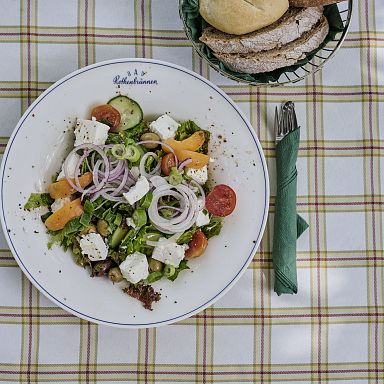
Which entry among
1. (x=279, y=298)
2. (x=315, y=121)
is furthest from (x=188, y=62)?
(x=279, y=298)

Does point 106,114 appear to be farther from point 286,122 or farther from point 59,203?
point 286,122

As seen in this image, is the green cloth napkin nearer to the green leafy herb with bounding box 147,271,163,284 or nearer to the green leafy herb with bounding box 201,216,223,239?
the green leafy herb with bounding box 201,216,223,239

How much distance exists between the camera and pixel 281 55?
2.54 meters

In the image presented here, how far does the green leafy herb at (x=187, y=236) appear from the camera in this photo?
2.71m

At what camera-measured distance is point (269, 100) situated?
115 inches

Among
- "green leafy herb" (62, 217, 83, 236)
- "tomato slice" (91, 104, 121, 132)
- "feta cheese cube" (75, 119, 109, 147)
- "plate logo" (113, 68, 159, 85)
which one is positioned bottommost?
"green leafy herb" (62, 217, 83, 236)

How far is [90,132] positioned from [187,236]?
1.89ft

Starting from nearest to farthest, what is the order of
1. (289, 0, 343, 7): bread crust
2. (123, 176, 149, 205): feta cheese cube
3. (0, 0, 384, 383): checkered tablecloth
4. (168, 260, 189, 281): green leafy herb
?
(289, 0, 343, 7): bread crust → (123, 176, 149, 205): feta cheese cube → (168, 260, 189, 281): green leafy herb → (0, 0, 384, 383): checkered tablecloth

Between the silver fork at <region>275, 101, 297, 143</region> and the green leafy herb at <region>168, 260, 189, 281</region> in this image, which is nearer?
the green leafy herb at <region>168, 260, 189, 281</region>

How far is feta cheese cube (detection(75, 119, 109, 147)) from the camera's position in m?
2.62

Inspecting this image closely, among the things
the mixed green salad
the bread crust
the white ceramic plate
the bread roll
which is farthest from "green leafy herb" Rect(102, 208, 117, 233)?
the bread crust

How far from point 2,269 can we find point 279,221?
3.98 ft

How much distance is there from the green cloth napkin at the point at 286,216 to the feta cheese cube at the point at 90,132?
29.9 inches

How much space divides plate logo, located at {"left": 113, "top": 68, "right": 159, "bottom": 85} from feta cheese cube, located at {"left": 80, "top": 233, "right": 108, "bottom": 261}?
24.6 inches
